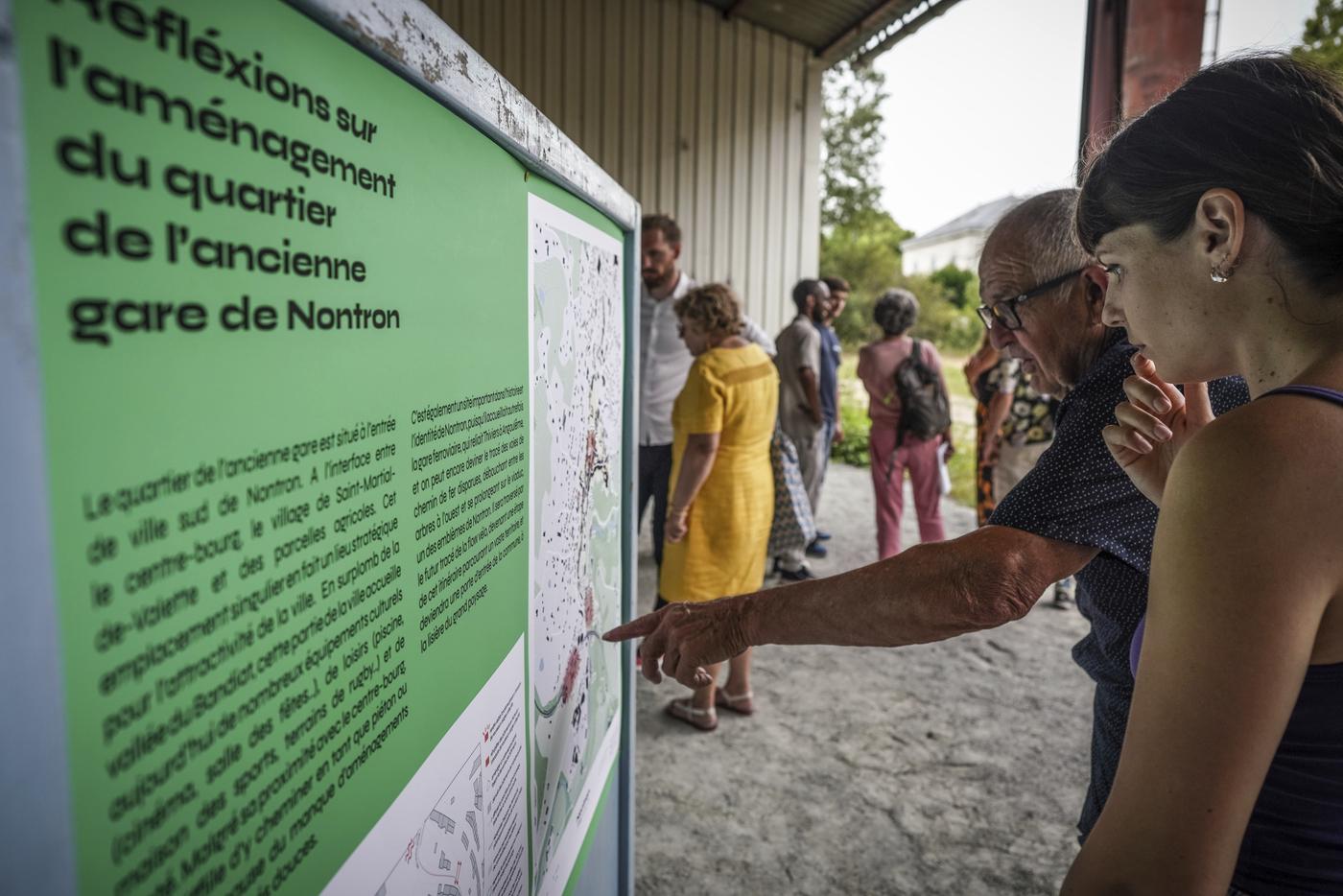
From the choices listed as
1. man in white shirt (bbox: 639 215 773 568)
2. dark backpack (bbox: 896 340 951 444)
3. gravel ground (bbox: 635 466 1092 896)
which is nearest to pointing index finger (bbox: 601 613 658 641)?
→ gravel ground (bbox: 635 466 1092 896)

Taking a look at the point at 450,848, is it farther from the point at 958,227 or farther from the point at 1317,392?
the point at 958,227

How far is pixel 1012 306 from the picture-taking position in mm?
1442

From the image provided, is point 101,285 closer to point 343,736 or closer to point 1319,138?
point 343,736

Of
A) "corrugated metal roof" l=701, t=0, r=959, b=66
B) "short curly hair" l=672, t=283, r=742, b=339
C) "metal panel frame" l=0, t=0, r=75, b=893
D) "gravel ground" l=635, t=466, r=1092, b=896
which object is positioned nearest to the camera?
"metal panel frame" l=0, t=0, r=75, b=893

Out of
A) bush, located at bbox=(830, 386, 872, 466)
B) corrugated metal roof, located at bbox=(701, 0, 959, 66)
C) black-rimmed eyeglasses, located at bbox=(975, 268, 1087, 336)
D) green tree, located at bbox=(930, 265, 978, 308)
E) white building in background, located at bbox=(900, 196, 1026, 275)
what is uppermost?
white building in background, located at bbox=(900, 196, 1026, 275)

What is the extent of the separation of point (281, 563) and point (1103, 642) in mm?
1285

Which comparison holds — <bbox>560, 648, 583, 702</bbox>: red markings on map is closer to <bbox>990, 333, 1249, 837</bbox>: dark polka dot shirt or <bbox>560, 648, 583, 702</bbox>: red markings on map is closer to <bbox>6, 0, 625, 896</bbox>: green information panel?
<bbox>6, 0, 625, 896</bbox>: green information panel

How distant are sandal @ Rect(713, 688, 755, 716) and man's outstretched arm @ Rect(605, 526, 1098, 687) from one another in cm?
217

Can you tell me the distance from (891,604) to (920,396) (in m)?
3.43

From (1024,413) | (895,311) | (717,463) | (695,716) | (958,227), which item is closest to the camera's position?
(717,463)

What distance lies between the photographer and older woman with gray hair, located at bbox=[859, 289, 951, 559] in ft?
14.7

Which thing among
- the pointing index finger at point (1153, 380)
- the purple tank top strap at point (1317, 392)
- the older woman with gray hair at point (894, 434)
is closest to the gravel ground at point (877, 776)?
the older woman with gray hair at point (894, 434)

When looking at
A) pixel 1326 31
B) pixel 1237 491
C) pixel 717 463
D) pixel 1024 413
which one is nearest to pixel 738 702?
pixel 717 463

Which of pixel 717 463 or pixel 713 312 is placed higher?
pixel 713 312
